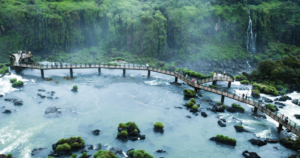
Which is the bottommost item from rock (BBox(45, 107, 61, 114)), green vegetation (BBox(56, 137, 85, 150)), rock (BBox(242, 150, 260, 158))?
rock (BBox(242, 150, 260, 158))

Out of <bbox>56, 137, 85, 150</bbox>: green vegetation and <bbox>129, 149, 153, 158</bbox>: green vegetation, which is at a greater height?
<bbox>56, 137, 85, 150</bbox>: green vegetation

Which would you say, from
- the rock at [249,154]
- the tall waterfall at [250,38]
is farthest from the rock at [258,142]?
the tall waterfall at [250,38]

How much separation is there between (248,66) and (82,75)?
287ft

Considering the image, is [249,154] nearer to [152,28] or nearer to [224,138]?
[224,138]

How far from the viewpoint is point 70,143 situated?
4553cm

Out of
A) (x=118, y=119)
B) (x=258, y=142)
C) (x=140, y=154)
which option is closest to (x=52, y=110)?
(x=118, y=119)

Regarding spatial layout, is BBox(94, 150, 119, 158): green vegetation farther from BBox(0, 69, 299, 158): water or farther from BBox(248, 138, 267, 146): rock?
BBox(248, 138, 267, 146): rock

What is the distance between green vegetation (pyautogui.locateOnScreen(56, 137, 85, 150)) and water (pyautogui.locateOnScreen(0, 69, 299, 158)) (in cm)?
221

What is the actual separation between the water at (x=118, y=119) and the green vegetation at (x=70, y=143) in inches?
86.9

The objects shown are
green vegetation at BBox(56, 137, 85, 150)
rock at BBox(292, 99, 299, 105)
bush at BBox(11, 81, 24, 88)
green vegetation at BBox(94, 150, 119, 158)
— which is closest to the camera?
green vegetation at BBox(94, 150, 119, 158)

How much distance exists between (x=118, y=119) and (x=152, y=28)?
266 feet

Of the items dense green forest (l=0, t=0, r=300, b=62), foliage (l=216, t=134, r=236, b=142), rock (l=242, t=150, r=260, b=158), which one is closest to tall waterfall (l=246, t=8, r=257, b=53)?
dense green forest (l=0, t=0, r=300, b=62)

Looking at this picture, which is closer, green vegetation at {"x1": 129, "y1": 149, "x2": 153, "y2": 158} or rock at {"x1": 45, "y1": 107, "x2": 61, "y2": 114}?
green vegetation at {"x1": 129, "y1": 149, "x2": 153, "y2": 158}

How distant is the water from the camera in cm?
4756
